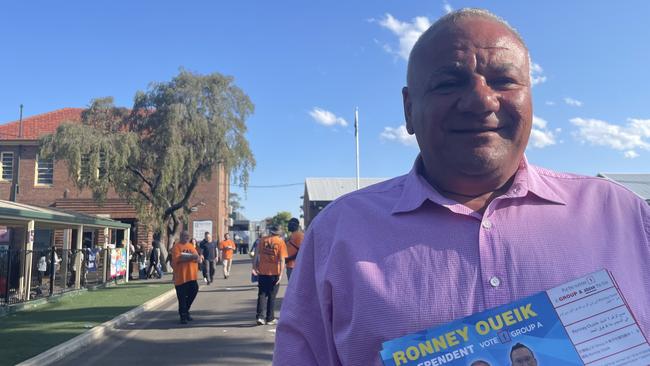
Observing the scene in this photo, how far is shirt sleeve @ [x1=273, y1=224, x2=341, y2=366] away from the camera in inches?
58.7

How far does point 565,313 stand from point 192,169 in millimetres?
21479

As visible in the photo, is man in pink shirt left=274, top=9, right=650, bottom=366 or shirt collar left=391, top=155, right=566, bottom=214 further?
shirt collar left=391, top=155, right=566, bottom=214

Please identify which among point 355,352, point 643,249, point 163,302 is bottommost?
point 163,302

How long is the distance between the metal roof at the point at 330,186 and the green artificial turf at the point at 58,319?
30.1 meters

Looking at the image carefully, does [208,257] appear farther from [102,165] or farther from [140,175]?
[102,165]

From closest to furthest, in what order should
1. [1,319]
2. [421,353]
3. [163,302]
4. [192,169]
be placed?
1. [421,353]
2. [1,319]
3. [163,302]
4. [192,169]

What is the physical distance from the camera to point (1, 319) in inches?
412

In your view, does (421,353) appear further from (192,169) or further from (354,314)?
(192,169)

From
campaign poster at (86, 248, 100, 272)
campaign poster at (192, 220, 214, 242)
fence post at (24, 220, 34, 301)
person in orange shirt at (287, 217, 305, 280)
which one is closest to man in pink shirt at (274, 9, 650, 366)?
person in orange shirt at (287, 217, 305, 280)

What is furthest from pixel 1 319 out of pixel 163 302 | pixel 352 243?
pixel 352 243

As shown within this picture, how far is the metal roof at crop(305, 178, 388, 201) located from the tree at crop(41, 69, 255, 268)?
22.6 m

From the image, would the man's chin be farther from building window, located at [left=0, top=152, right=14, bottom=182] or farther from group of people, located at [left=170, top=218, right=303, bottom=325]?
building window, located at [left=0, top=152, right=14, bottom=182]

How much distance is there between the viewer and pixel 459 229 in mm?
1508

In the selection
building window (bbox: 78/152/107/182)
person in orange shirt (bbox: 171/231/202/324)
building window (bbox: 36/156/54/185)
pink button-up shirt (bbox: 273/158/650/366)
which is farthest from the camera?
building window (bbox: 36/156/54/185)
